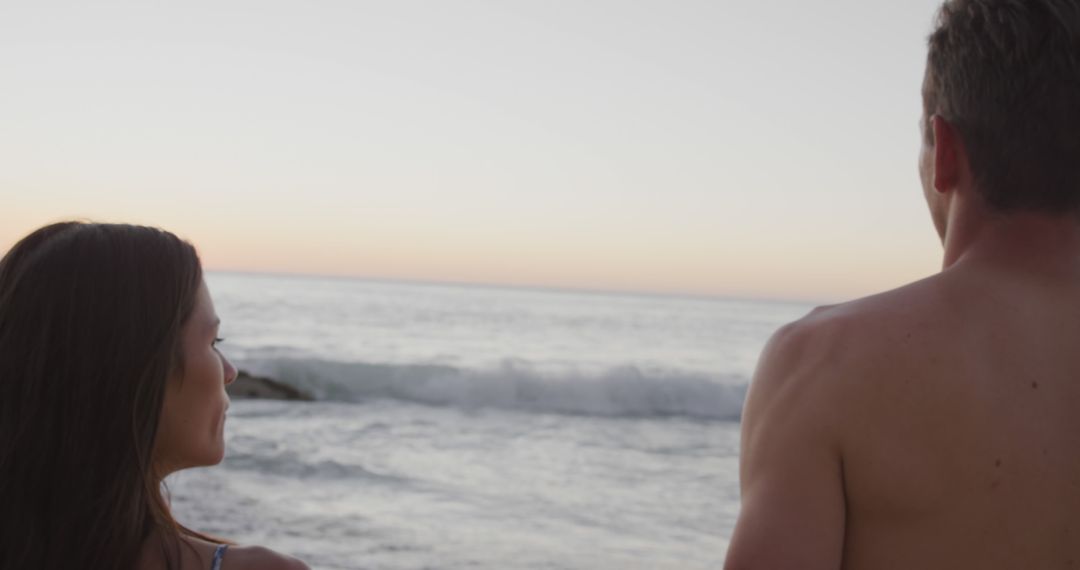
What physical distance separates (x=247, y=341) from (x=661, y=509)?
19.8m

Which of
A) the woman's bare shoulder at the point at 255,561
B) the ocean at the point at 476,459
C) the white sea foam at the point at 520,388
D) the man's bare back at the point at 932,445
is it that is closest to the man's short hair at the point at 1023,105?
the man's bare back at the point at 932,445

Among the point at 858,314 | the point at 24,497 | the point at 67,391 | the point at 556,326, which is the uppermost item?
the point at 858,314

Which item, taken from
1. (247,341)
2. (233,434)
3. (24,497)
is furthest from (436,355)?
(24,497)

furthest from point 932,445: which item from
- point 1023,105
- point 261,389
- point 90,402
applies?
point 261,389

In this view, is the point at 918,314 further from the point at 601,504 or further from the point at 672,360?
the point at 672,360

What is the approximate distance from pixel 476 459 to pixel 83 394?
10442 millimetres

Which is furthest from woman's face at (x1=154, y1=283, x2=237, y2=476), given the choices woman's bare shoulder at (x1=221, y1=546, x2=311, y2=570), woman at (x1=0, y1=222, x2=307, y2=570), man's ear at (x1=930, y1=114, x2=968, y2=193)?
man's ear at (x1=930, y1=114, x2=968, y2=193)

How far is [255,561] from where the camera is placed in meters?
1.67

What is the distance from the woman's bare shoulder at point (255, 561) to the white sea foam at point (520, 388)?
16051 mm

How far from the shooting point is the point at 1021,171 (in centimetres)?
158

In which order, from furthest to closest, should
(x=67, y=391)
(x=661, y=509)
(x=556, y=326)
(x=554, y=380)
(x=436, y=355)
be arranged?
1. (x=556, y=326)
2. (x=436, y=355)
3. (x=554, y=380)
4. (x=661, y=509)
5. (x=67, y=391)

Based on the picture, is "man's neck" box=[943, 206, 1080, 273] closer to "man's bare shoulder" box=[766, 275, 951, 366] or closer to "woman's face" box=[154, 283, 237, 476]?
"man's bare shoulder" box=[766, 275, 951, 366]

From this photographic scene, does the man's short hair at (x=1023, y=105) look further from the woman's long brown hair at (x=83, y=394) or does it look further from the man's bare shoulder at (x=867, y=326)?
the woman's long brown hair at (x=83, y=394)

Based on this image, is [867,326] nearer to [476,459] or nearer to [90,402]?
[90,402]
